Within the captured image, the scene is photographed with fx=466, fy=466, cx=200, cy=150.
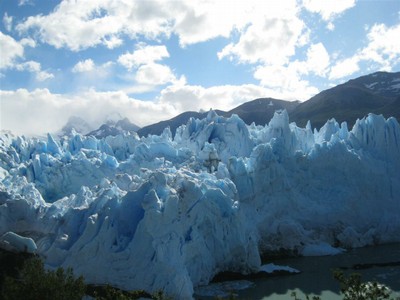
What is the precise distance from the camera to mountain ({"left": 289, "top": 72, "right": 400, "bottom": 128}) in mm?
81750

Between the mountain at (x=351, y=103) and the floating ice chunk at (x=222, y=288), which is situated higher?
the mountain at (x=351, y=103)

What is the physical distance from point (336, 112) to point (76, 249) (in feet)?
251

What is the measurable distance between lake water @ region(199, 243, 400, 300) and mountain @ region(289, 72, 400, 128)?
52.5 metres

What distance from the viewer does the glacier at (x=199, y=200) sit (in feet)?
63.2

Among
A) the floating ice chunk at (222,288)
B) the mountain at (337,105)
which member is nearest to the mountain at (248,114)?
the mountain at (337,105)

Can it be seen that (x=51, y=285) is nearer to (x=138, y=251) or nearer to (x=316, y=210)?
(x=138, y=251)

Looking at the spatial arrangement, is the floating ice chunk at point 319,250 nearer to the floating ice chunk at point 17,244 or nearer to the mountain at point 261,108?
the floating ice chunk at point 17,244

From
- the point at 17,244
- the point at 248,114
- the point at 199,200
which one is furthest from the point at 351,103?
the point at 17,244

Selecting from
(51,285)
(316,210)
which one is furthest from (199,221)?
(51,285)

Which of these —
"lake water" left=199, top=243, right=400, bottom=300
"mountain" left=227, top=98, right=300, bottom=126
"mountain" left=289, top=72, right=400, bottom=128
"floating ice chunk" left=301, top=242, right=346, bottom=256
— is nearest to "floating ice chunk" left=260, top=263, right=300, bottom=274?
"lake water" left=199, top=243, right=400, bottom=300

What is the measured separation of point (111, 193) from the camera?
21688 millimetres

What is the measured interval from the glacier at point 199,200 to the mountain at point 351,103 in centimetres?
4582

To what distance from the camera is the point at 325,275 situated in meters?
22.6

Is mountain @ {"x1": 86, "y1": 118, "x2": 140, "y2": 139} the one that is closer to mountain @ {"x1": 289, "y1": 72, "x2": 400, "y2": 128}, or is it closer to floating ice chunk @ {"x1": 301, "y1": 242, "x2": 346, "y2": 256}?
mountain @ {"x1": 289, "y1": 72, "x2": 400, "y2": 128}
